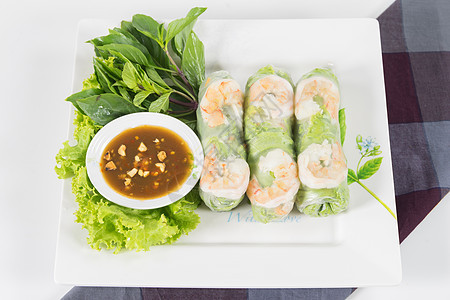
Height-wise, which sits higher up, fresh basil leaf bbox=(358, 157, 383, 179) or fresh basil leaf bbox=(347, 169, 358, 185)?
fresh basil leaf bbox=(358, 157, 383, 179)

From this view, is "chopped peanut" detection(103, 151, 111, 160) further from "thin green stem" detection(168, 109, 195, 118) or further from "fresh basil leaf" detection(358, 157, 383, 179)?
"fresh basil leaf" detection(358, 157, 383, 179)

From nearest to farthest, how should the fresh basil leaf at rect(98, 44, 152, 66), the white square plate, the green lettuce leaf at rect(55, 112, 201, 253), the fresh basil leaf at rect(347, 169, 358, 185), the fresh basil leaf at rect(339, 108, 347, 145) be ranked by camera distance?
the green lettuce leaf at rect(55, 112, 201, 253) < the white square plate < the fresh basil leaf at rect(98, 44, 152, 66) < the fresh basil leaf at rect(347, 169, 358, 185) < the fresh basil leaf at rect(339, 108, 347, 145)

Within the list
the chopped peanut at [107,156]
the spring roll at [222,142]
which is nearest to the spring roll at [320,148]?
the spring roll at [222,142]

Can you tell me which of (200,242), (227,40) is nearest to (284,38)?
(227,40)

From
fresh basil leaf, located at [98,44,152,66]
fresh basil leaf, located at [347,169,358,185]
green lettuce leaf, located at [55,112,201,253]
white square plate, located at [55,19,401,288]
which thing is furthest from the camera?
fresh basil leaf, located at [347,169,358,185]

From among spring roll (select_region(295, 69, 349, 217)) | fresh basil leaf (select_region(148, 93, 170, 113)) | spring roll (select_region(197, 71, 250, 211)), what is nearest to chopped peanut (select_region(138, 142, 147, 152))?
fresh basil leaf (select_region(148, 93, 170, 113))

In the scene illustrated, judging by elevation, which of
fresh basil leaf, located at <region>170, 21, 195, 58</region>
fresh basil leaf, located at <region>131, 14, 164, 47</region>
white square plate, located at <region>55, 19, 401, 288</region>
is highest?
fresh basil leaf, located at <region>131, 14, 164, 47</region>

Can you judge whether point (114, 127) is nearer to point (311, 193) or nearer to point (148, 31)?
point (148, 31)
